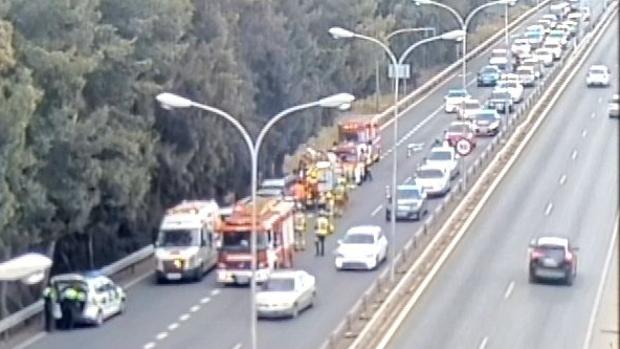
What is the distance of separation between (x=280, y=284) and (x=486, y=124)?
36483 mm

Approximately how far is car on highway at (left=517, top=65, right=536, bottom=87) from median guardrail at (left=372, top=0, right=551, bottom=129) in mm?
3152

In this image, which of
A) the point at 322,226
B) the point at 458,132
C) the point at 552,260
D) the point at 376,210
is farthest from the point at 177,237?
the point at 458,132

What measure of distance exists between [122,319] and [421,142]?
36.2 metres

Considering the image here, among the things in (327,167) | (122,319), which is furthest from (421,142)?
(122,319)

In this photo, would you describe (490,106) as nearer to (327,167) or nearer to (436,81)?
(436,81)

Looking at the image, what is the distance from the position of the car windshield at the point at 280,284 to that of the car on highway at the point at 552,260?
790cm

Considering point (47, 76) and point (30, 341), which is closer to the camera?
point (30, 341)

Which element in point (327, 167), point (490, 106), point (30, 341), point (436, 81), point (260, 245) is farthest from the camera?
point (436, 81)

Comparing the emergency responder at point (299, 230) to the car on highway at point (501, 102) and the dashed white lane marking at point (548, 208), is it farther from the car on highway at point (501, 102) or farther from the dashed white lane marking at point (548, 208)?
the car on highway at point (501, 102)

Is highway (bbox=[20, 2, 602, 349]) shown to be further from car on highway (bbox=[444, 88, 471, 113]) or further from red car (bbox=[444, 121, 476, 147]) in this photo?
car on highway (bbox=[444, 88, 471, 113])

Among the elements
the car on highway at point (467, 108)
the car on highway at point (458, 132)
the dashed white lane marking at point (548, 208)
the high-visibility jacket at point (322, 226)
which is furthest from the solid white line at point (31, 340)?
the car on highway at point (467, 108)

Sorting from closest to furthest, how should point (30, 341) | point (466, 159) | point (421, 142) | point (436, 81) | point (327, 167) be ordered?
point (30, 341) < point (327, 167) < point (466, 159) < point (421, 142) < point (436, 81)

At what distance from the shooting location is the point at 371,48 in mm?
88312

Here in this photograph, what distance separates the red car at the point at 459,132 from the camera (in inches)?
2914
